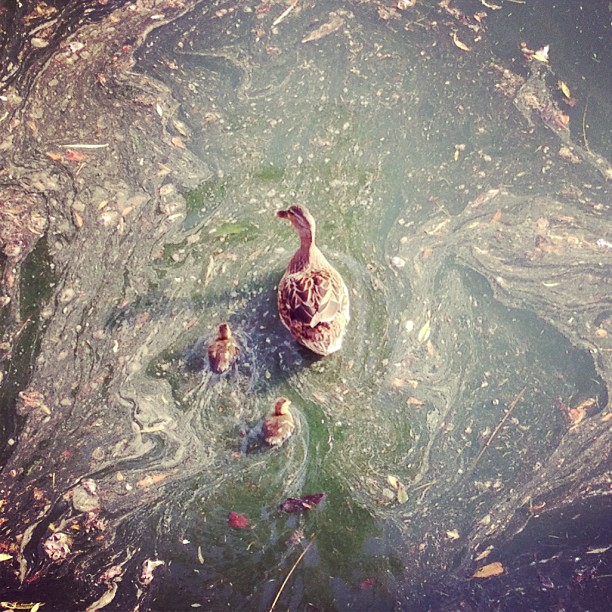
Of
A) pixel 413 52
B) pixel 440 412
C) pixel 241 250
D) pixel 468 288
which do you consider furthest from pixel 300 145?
pixel 440 412

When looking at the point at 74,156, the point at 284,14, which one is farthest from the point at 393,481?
the point at 284,14

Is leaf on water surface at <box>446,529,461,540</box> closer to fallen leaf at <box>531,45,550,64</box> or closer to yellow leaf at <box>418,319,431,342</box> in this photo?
yellow leaf at <box>418,319,431,342</box>

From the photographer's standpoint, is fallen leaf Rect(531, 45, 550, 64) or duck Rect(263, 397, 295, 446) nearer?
duck Rect(263, 397, 295, 446)

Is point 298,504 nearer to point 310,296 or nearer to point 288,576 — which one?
point 288,576

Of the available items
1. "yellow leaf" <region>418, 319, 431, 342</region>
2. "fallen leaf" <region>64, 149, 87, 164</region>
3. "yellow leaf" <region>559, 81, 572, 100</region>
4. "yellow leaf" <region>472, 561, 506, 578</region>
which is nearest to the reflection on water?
"yellow leaf" <region>418, 319, 431, 342</region>

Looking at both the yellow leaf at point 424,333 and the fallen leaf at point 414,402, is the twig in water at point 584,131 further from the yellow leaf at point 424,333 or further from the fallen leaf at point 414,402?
the fallen leaf at point 414,402

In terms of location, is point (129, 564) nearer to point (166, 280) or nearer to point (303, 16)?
point (166, 280)

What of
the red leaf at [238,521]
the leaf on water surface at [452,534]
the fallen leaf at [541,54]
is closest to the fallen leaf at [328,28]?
the fallen leaf at [541,54]
